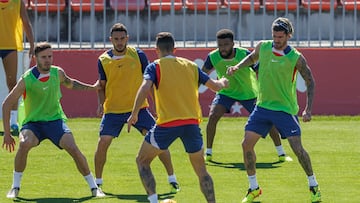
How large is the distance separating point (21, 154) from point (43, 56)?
1.12 metres

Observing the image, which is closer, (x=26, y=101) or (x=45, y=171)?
(x=26, y=101)

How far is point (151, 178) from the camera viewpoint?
1151 cm

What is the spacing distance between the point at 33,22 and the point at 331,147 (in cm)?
720

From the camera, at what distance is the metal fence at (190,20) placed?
20750 millimetres

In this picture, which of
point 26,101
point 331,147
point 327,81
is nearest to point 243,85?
point 331,147

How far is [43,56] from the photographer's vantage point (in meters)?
12.5

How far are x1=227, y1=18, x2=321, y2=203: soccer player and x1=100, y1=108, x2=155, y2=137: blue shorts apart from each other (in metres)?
1.32

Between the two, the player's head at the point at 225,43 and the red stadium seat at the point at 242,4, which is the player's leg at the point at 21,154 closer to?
the player's head at the point at 225,43

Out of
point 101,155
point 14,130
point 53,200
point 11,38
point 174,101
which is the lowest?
point 53,200

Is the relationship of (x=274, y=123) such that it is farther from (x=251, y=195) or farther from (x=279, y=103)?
(x=251, y=195)

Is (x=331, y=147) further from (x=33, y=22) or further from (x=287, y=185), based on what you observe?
(x=33, y=22)

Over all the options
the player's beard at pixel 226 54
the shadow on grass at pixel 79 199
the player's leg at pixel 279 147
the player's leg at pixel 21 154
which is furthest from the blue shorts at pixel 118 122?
the player's leg at pixel 279 147

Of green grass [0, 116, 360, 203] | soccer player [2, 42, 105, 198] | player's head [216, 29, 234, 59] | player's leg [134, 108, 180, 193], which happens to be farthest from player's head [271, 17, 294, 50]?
player's head [216, 29, 234, 59]

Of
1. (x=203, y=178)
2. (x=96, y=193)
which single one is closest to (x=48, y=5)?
(x=96, y=193)
